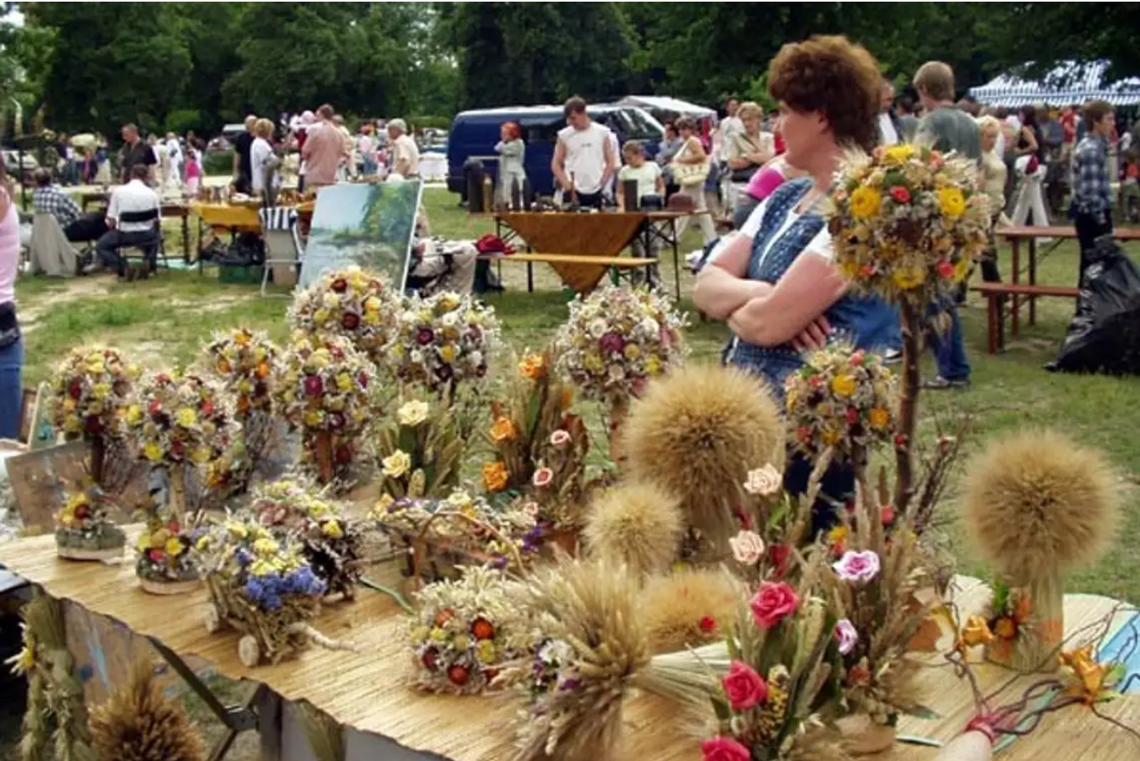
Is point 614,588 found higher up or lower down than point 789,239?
lower down

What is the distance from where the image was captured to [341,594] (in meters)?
2.41

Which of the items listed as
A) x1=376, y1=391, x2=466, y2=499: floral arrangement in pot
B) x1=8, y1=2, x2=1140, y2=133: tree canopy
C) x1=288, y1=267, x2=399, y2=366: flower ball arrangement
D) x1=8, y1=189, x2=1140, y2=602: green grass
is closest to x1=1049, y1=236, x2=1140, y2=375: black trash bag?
x1=8, y1=189, x2=1140, y2=602: green grass

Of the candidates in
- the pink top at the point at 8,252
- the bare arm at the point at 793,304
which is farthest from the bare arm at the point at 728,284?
the pink top at the point at 8,252

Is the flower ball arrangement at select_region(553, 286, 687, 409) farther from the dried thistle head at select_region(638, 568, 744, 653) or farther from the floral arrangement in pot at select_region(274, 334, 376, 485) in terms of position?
the dried thistle head at select_region(638, 568, 744, 653)

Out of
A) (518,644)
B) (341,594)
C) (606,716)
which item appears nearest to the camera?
(606,716)

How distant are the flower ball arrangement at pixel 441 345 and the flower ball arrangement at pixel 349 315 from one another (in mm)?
216

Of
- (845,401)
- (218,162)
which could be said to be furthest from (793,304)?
(218,162)

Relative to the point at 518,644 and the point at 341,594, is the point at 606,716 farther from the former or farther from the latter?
the point at 341,594

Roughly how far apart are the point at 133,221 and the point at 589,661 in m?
11.7

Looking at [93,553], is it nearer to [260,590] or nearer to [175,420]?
[175,420]

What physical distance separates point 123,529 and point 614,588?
147 centimetres

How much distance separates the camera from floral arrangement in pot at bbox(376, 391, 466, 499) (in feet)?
8.70

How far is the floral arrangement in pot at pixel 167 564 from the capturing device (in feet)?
8.26

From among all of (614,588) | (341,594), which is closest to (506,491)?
(341,594)
